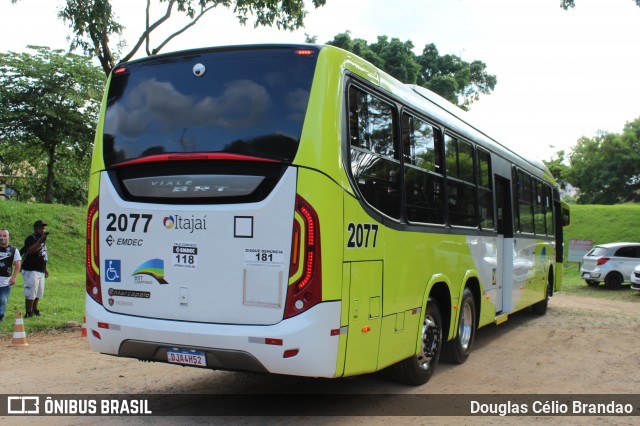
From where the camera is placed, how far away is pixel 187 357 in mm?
5105

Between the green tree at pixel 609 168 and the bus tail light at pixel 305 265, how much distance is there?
46.2 m

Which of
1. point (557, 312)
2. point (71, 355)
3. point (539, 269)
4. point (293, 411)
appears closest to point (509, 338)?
point (539, 269)

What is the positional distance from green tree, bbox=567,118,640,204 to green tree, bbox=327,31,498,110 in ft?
39.6

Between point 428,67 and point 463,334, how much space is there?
110 feet

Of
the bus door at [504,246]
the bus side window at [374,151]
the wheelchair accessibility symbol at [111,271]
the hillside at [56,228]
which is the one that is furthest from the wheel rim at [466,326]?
the hillside at [56,228]

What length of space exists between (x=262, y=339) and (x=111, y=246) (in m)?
1.77

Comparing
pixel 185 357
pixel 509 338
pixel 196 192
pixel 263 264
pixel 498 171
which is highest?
pixel 498 171

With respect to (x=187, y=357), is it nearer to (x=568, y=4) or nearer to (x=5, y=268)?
(x=5, y=268)

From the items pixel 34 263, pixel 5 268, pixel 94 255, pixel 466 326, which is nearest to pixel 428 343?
pixel 466 326

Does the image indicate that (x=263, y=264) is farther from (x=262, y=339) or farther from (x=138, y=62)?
(x=138, y=62)

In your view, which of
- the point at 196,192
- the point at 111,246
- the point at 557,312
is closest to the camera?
the point at 196,192

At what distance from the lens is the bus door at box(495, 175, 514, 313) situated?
32.5 feet

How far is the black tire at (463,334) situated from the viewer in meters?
8.12

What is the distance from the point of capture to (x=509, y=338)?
10.9 m
